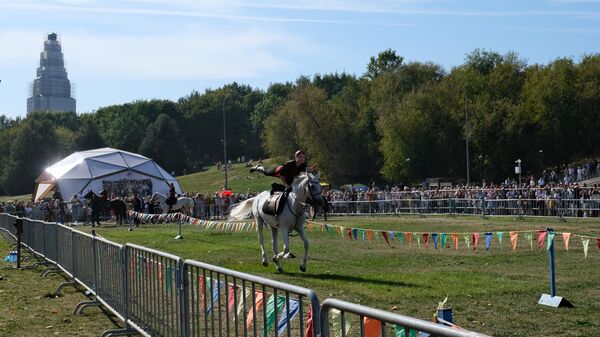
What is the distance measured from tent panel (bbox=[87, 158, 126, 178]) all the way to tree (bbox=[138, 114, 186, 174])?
256 feet

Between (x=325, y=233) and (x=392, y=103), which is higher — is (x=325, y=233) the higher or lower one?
the lower one

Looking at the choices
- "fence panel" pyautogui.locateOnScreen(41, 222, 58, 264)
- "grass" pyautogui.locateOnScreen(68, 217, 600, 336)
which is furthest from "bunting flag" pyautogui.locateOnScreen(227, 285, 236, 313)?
"fence panel" pyautogui.locateOnScreen(41, 222, 58, 264)

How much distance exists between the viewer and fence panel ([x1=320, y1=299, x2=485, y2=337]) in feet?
14.1

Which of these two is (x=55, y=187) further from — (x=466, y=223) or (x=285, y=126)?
(x=466, y=223)

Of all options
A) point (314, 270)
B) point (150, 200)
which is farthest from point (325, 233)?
point (150, 200)

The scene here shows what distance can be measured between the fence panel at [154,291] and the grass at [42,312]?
4.38ft

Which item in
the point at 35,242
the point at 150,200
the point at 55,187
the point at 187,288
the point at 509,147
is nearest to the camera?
the point at 187,288

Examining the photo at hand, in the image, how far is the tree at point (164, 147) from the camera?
15288 centimetres

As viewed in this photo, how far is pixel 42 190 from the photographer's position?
247ft

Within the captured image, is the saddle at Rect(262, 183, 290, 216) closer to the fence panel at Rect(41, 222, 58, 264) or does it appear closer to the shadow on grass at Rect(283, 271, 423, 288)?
the shadow on grass at Rect(283, 271, 423, 288)

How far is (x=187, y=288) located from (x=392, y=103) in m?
91.2

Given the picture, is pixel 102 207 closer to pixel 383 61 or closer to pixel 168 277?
pixel 168 277

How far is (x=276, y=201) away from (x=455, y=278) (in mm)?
4772

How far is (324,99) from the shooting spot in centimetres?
9881
